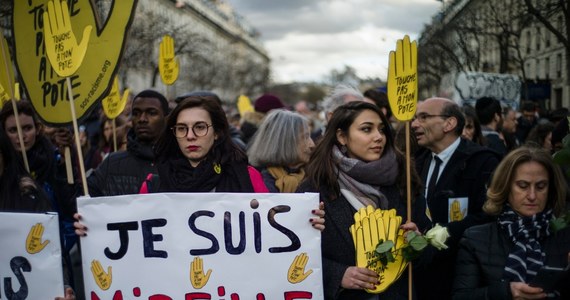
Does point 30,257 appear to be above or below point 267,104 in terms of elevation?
below

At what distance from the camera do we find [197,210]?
3.34 metres

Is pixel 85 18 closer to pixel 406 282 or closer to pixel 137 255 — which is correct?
pixel 137 255

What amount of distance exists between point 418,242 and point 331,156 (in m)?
0.65

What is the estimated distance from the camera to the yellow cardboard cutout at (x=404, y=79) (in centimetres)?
352

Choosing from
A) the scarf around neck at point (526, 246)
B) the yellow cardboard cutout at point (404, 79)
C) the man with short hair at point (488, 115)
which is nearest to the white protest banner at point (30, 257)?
the yellow cardboard cutout at point (404, 79)

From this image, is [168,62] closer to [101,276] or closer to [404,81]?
[404,81]

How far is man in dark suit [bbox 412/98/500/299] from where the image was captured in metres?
4.34

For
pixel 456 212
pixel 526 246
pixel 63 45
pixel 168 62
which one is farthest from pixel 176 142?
pixel 168 62

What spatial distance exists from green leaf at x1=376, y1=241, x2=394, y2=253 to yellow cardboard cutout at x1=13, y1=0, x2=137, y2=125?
156 cm

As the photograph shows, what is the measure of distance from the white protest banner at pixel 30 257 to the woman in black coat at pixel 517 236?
1893mm

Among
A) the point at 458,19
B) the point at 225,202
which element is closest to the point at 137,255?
the point at 225,202

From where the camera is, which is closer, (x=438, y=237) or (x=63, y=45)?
(x=438, y=237)

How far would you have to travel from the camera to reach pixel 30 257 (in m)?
3.33

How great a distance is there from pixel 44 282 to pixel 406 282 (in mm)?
1716
